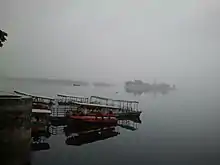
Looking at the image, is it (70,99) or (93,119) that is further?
(70,99)

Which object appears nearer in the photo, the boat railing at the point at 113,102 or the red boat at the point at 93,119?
the red boat at the point at 93,119

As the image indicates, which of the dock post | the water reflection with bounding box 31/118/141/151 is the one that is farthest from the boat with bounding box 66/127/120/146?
the dock post

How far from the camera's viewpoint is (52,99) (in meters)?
9.05

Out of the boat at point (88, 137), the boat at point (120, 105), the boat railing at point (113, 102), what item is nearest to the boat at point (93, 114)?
the boat at point (88, 137)

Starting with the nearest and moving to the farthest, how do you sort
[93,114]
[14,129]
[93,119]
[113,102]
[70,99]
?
[14,129] < [93,119] < [93,114] < [70,99] < [113,102]

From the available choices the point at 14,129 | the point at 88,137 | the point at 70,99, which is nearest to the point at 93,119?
the point at 88,137

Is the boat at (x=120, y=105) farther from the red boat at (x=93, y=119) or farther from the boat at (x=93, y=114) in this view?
the red boat at (x=93, y=119)

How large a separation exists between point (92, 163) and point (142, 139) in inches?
73.9

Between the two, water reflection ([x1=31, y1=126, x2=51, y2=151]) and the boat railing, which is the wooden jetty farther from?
water reflection ([x1=31, y1=126, x2=51, y2=151])

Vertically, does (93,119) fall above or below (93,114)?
below

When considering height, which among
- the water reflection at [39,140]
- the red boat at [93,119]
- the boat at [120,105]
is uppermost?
the boat at [120,105]

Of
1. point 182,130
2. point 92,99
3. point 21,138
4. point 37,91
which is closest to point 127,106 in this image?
point 92,99

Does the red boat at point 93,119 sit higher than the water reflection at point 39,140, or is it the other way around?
the red boat at point 93,119

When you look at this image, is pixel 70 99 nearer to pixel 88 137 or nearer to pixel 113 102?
pixel 113 102
